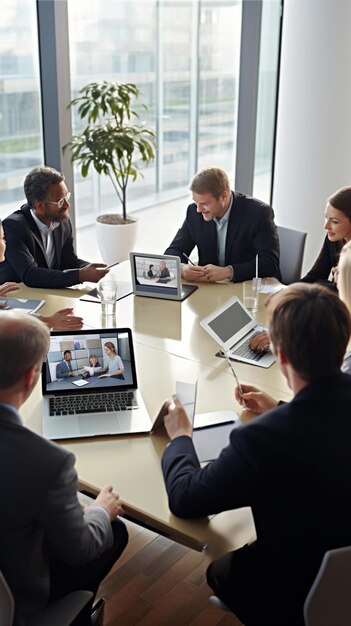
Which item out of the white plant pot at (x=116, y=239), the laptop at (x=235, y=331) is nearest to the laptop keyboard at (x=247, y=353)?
the laptop at (x=235, y=331)

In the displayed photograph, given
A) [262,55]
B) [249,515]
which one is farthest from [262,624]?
[262,55]

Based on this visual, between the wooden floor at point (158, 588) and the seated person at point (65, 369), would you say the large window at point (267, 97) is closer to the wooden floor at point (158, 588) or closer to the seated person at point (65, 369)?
the wooden floor at point (158, 588)

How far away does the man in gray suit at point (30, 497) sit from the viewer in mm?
1644

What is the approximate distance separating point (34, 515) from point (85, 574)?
0.48 metres

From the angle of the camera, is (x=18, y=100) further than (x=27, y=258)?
Yes

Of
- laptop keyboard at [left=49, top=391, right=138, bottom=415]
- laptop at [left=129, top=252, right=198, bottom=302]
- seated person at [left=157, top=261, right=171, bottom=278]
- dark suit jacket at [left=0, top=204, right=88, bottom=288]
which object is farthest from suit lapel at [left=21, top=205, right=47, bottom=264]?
laptop keyboard at [left=49, top=391, right=138, bottom=415]

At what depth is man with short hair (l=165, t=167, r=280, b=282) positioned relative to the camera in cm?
390

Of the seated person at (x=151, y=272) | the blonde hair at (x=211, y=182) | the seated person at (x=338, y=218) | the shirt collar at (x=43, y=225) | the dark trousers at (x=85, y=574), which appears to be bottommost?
the dark trousers at (x=85, y=574)

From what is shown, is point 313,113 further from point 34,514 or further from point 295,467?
point 34,514

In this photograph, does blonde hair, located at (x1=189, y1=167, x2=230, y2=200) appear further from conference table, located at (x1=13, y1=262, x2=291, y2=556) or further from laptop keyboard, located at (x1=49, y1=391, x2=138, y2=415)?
laptop keyboard, located at (x1=49, y1=391, x2=138, y2=415)

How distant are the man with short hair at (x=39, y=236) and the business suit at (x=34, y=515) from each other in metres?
2.01

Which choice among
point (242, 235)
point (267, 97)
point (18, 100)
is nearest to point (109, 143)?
point (18, 100)

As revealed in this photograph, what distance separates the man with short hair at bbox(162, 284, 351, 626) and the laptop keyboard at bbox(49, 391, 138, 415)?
0.66 meters

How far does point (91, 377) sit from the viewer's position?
8.32 ft
